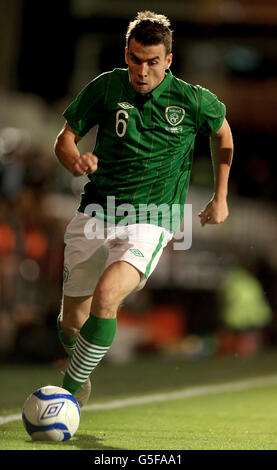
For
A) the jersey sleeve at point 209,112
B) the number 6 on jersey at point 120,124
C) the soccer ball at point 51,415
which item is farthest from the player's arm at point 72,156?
the soccer ball at point 51,415

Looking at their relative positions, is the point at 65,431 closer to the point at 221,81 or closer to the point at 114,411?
the point at 114,411

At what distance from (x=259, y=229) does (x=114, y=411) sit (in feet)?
45.2

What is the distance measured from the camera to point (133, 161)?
18.0 feet

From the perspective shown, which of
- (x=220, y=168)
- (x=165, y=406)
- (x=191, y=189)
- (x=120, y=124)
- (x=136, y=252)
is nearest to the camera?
(x=136, y=252)

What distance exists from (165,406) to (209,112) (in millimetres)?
2764

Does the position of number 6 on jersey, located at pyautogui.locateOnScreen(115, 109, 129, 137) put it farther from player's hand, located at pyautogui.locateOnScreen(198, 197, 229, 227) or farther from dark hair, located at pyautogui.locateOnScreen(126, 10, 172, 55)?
player's hand, located at pyautogui.locateOnScreen(198, 197, 229, 227)

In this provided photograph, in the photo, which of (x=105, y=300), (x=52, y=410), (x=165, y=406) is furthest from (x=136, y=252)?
(x=165, y=406)

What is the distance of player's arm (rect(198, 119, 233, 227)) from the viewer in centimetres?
563

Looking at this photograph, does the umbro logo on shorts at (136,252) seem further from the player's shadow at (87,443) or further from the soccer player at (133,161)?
the player's shadow at (87,443)

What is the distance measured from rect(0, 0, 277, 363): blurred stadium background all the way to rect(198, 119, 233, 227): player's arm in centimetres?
373

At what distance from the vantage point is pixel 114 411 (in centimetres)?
696

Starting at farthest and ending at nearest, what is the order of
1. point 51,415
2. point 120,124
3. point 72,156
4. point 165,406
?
point 165,406 → point 120,124 → point 72,156 → point 51,415

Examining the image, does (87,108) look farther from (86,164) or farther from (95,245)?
(95,245)
